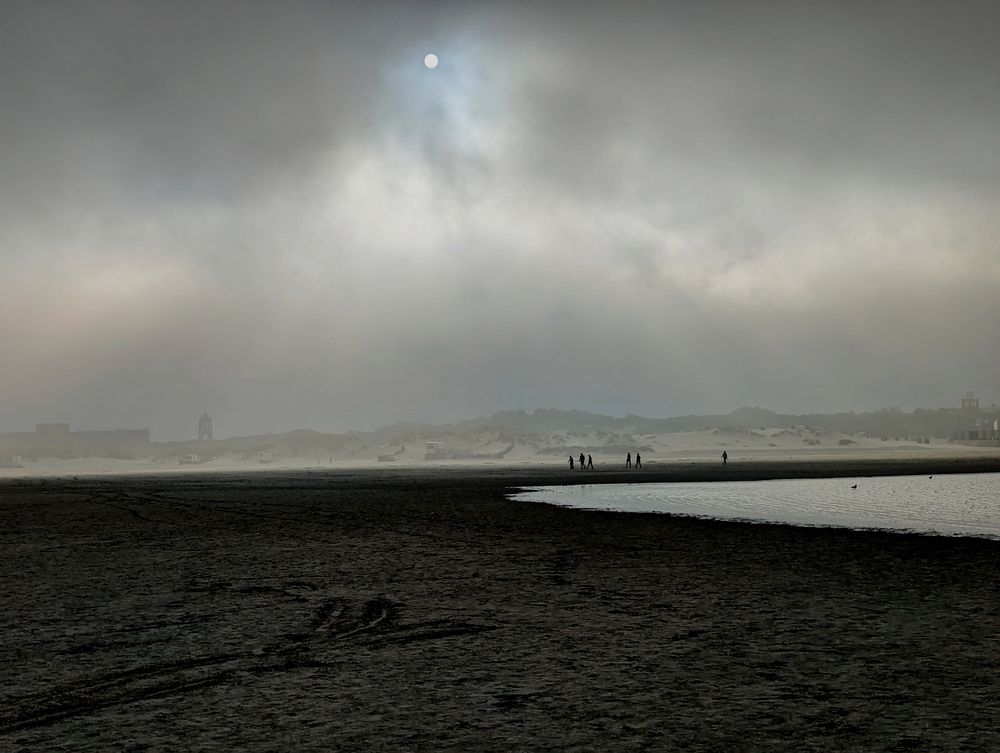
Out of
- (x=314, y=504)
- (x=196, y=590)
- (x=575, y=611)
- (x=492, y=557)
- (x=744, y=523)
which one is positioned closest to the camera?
(x=575, y=611)

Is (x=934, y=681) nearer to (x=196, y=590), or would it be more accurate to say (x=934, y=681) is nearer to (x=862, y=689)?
(x=862, y=689)

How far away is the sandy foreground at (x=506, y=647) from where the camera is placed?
6.85 m

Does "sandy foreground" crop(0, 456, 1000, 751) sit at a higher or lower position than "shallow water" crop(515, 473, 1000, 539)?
higher

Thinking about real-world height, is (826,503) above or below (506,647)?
below

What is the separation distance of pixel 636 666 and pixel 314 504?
32.4m

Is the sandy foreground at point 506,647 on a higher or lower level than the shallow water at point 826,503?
higher

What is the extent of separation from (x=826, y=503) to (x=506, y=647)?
30.0 metres

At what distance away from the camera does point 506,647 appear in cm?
985

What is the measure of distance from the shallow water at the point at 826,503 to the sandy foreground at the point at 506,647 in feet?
20.2

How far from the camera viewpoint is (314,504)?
130 feet

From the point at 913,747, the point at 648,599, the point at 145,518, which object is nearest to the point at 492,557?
the point at 648,599

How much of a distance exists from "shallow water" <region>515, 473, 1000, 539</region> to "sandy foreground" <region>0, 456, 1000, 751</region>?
20.2 ft

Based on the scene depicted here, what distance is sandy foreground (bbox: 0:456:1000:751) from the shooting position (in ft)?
22.5

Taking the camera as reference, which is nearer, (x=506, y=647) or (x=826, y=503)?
(x=506, y=647)
